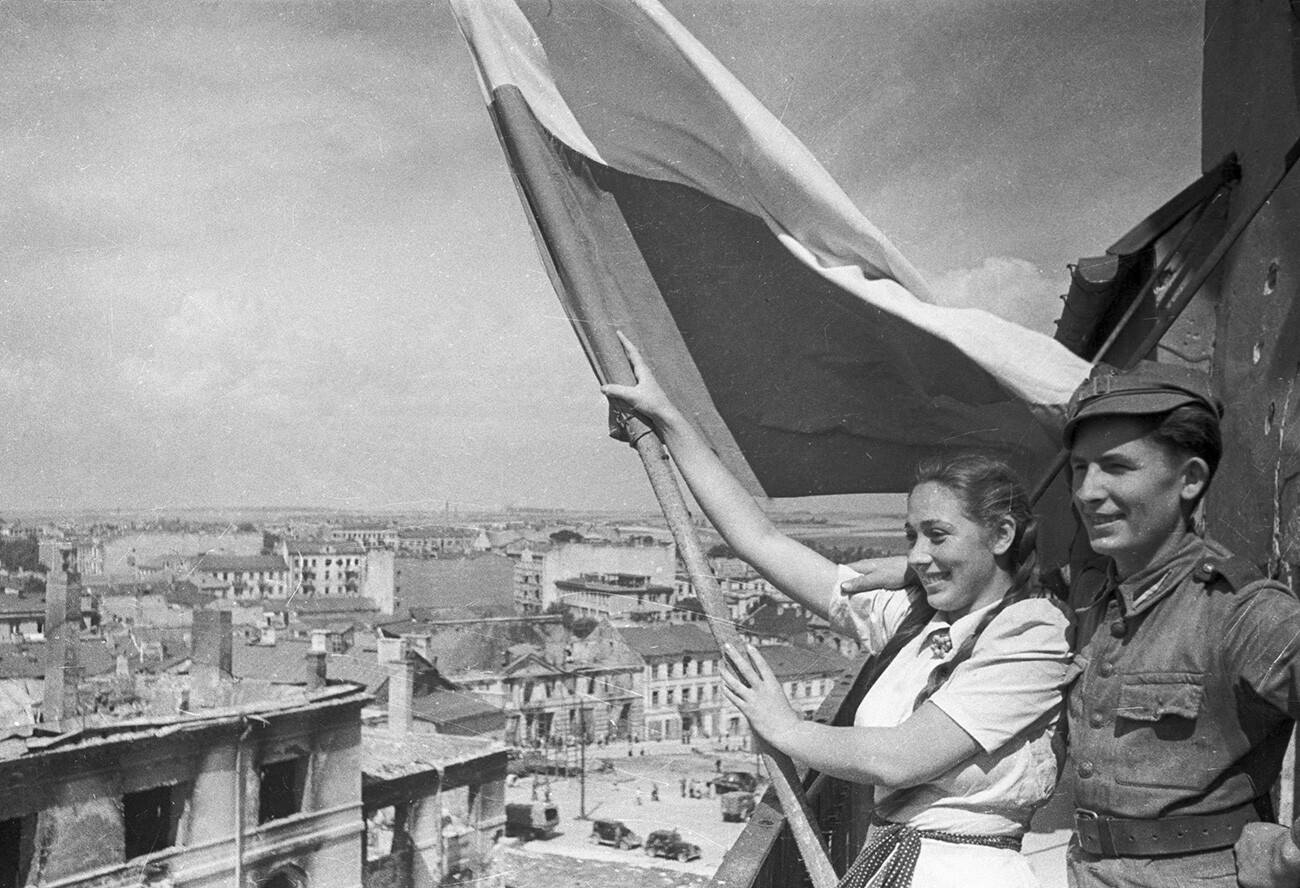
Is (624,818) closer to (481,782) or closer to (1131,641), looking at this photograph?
(481,782)

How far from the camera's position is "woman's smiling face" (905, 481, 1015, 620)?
1767 millimetres

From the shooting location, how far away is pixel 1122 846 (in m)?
1.56

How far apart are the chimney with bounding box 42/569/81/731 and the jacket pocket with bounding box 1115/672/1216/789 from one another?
11977 mm

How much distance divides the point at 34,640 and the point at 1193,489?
15.6 metres

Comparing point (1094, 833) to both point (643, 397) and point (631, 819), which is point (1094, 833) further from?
point (631, 819)

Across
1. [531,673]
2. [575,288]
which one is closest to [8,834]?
[531,673]

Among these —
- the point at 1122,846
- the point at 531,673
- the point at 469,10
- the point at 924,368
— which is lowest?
the point at 531,673

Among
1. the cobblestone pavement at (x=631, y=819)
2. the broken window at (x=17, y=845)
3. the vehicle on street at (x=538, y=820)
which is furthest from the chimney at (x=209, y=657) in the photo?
the vehicle on street at (x=538, y=820)

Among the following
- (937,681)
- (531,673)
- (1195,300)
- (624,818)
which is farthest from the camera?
(624,818)

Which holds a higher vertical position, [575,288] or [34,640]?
[575,288]

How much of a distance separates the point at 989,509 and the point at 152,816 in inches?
1041

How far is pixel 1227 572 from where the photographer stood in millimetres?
1506

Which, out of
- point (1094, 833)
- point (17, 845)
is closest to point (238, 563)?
point (1094, 833)

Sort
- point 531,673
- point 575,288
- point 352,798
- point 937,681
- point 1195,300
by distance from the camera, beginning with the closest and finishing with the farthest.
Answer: point 937,681, point 575,288, point 1195,300, point 531,673, point 352,798
